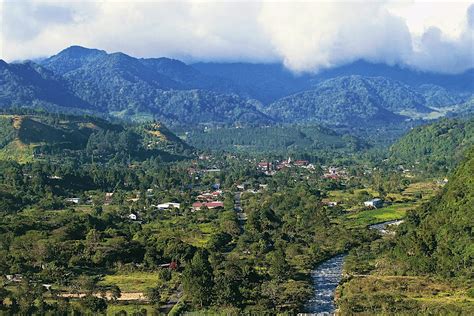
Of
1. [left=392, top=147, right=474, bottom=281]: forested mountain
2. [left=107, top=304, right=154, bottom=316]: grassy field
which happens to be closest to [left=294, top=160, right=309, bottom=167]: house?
[left=392, top=147, right=474, bottom=281]: forested mountain

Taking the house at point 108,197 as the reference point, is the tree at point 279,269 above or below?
below

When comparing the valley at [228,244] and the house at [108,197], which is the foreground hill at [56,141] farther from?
the house at [108,197]

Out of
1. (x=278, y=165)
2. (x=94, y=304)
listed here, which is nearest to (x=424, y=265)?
(x=94, y=304)

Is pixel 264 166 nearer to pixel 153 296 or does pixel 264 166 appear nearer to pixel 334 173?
pixel 334 173

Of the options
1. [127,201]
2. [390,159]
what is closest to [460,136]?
[390,159]

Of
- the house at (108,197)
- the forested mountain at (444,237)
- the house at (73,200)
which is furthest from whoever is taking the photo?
the house at (108,197)

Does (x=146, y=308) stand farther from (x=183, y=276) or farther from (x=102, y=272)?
(x=102, y=272)

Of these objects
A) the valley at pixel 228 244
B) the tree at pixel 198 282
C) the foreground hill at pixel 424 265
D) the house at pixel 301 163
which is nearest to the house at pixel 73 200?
the valley at pixel 228 244

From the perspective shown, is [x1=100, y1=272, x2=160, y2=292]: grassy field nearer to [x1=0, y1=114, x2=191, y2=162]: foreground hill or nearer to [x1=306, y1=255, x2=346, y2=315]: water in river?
[x1=306, y1=255, x2=346, y2=315]: water in river

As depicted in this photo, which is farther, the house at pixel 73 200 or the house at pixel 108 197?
the house at pixel 108 197
